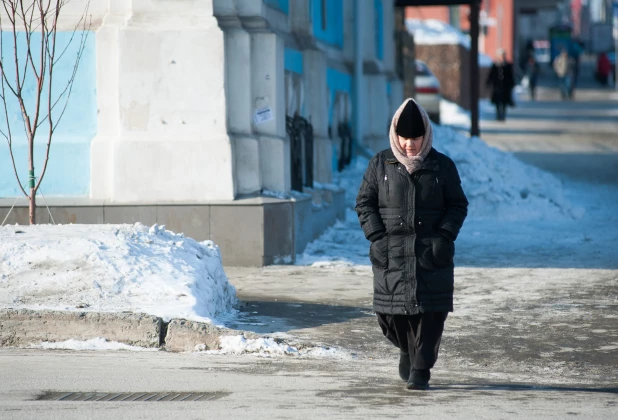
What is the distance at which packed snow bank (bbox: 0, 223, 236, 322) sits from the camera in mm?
7910

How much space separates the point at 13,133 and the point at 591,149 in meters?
16.9

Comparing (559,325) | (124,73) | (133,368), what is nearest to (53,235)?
(133,368)

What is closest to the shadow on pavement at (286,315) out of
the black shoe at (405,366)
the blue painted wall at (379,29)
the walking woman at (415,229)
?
the black shoe at (405,366)

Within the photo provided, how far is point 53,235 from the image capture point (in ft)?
28.2

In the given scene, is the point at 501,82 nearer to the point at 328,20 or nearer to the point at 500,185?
the point at 500,185

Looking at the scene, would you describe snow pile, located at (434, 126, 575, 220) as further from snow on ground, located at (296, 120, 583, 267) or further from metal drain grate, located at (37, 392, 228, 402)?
metal drain grate, located at (37, 392, 228, 402)

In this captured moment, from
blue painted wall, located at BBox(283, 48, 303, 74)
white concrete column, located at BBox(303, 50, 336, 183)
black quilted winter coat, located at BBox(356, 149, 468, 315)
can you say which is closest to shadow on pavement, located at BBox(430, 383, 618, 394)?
black quilted winter coat, located at BBox(356, 149, 468, 315)

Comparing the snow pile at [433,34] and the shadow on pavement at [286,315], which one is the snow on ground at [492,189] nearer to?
the shadow on pavement at [286,315]

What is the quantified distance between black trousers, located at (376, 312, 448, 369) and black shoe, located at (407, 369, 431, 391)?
0.09 ft

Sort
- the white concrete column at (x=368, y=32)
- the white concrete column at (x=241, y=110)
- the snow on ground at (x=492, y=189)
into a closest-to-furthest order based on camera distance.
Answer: the white concrete column at (x=241, y=110) → the snow on ground at (x=492, y=189) → the white concrete column at (x=368, y=32)

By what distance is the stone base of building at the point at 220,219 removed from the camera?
36.5 feet

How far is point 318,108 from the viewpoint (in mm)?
14422

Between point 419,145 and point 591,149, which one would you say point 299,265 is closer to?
point 419,145

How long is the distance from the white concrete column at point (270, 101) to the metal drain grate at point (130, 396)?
5.66m
